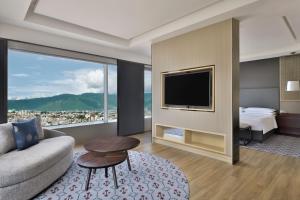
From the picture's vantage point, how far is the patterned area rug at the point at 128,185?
2129mm

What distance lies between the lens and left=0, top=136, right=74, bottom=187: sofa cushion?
1.87m

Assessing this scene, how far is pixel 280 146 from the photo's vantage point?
4223 millimetres

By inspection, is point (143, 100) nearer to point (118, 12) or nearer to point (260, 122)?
point (118, 12)

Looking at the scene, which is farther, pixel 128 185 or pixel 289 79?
pixel 289 79

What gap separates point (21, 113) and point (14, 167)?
2.39m

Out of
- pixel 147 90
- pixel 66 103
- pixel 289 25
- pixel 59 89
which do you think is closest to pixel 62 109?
pixel 66 103

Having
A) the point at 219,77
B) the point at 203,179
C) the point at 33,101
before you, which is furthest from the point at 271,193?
the point at 33,101

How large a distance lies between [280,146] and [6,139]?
18.2ft

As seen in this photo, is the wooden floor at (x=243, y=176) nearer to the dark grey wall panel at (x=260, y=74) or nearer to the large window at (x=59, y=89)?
the large window at (x=59, y=89)

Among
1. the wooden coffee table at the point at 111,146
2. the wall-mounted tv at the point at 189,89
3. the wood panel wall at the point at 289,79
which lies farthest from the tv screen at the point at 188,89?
the wood panel wall at the point at 289,79

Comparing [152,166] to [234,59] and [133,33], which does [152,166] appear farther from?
[133,33]

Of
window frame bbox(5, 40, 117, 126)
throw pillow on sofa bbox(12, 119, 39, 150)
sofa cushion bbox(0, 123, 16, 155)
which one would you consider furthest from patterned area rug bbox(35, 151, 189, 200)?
window frame bbox(5, 40, 117, 126)

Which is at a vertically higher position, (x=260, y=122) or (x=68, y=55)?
(x=68, y=55)

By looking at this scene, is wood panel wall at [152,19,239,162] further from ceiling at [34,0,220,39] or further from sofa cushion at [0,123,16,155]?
sofa cushion at [0,123,16,155]
